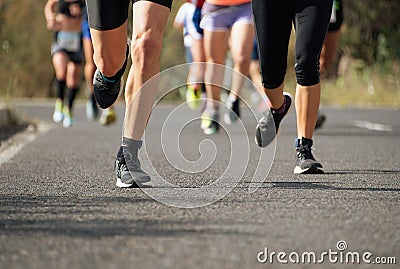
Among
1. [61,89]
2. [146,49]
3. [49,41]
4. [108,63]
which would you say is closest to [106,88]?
[108,63]

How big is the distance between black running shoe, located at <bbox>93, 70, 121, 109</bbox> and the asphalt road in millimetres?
420

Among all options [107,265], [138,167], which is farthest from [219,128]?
[107,265]

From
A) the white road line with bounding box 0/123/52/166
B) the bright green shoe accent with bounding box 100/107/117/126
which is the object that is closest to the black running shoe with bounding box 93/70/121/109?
the white road line with bounding box 0/123/52/166

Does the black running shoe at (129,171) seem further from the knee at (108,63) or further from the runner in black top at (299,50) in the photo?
the runner in black top at (299,50)

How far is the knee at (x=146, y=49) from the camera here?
20.6 ft

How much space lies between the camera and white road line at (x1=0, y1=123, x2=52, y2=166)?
908 centimetres

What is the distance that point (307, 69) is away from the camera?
7.11m

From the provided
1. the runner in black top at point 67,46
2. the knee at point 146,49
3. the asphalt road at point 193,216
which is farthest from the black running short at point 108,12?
the runner in black top at point 67,46

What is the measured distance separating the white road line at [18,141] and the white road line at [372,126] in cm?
368

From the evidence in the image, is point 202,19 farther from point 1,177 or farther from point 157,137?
point 1,177

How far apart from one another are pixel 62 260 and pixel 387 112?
1390 centimetres

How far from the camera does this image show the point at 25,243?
4430 mm

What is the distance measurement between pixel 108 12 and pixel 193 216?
→ 1648mm

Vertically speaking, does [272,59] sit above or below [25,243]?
above
